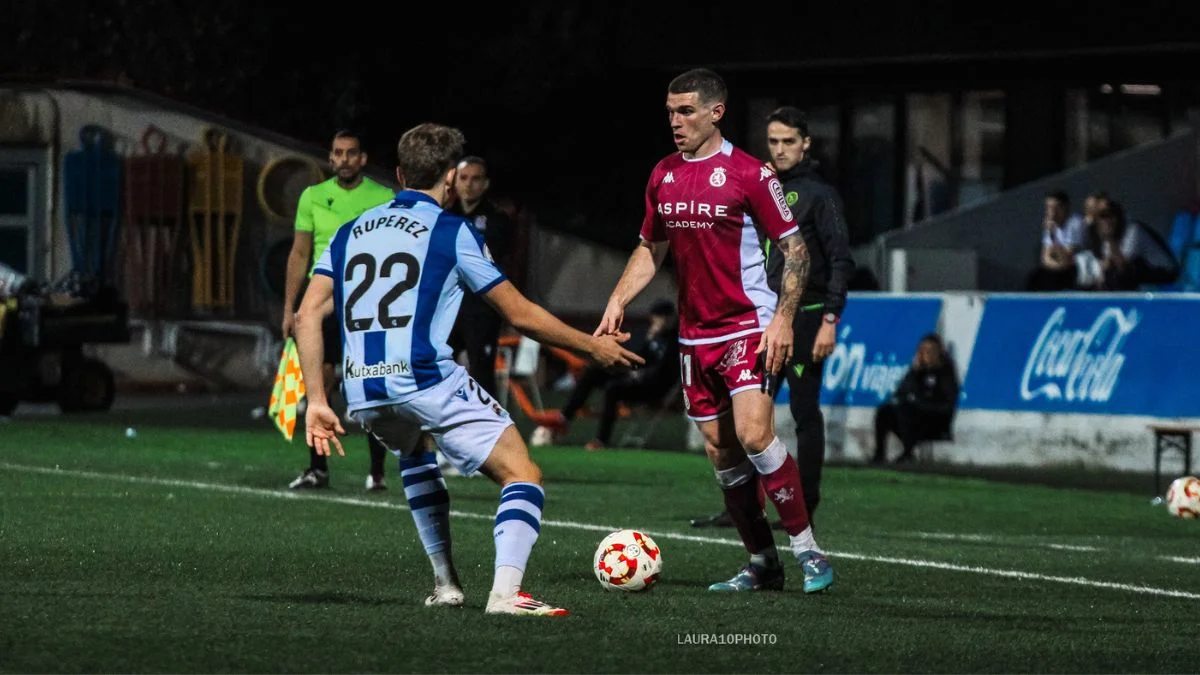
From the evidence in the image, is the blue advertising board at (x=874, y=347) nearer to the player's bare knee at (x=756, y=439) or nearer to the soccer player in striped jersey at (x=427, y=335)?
the player's bare knee at (x=756, y=439)

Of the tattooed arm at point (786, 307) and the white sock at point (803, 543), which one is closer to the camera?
the tattooed arm at point (786, 307)

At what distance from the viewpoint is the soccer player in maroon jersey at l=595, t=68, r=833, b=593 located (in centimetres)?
914

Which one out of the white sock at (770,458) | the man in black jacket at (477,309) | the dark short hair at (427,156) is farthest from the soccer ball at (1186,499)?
the dark short hair at (427,156)

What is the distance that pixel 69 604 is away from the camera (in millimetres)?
8078

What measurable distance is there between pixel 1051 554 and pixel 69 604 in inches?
209

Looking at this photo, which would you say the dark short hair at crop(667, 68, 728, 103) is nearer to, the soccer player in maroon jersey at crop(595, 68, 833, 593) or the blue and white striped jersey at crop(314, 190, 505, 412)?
the soccer player in maroon jersey at crop(595, 68, 833, 593)

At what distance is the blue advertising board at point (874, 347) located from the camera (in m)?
18.5

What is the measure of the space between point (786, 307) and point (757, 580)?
1166mm

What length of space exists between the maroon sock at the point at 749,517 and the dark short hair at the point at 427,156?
6.89ft

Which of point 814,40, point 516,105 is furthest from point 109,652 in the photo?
point 516,105

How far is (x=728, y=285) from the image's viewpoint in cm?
919

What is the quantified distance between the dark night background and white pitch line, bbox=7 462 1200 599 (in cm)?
1650

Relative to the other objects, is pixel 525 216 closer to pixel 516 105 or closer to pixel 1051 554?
pixel 516 105

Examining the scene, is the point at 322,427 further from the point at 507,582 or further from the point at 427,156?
the point at 427,156
